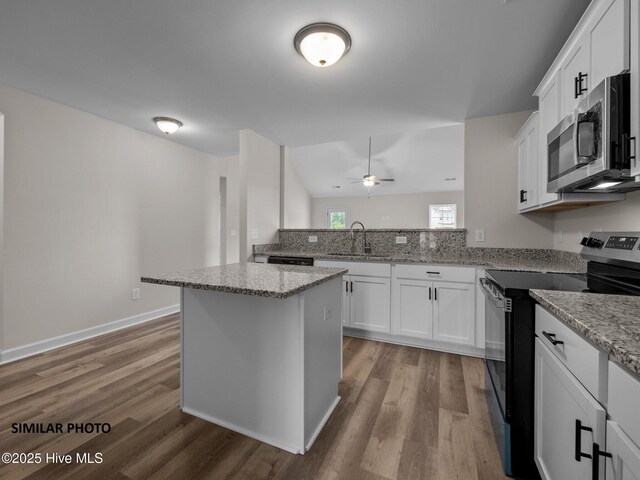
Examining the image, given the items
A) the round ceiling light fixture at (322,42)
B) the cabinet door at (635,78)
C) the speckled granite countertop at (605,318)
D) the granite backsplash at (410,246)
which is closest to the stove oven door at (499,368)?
the speckled granite countertop at (605,318)

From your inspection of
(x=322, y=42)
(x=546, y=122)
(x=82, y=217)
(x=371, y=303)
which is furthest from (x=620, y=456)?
(x=82, y=217)

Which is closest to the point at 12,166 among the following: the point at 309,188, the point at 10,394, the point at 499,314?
the point at 10,394

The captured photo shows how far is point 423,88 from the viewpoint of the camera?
8.18 feet

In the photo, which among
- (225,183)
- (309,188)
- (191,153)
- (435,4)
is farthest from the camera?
(309,188)

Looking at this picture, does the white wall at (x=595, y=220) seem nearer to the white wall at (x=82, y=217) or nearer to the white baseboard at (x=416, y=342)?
the white baseboard at (x=416, y=342)

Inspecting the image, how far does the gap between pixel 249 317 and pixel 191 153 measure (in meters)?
3.48

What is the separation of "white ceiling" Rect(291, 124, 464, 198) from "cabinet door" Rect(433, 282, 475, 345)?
348 cm

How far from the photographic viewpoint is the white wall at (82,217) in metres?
2.55

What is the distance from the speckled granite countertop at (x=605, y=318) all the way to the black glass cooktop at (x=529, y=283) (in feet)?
0.29

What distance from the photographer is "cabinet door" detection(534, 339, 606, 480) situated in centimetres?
83

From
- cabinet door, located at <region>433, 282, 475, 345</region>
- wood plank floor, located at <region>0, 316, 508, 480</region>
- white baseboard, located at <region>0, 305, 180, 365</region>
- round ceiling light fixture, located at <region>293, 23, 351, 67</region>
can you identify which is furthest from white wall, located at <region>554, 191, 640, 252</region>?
white baseboard, located at <region>0, 305, 180, 365</region>

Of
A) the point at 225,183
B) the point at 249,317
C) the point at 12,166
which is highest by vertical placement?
the point at 225,183

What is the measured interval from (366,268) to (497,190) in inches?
61.2

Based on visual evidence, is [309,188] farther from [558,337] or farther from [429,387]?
[558,337]
